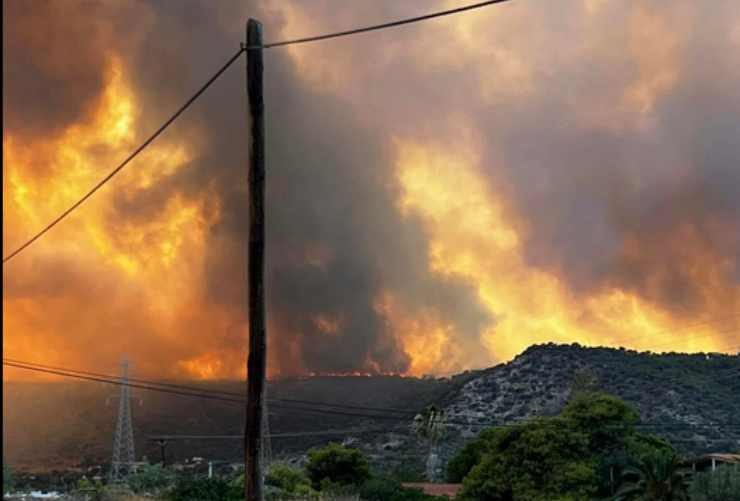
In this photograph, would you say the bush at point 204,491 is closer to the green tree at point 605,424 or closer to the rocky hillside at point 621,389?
the green tree at point 605,424

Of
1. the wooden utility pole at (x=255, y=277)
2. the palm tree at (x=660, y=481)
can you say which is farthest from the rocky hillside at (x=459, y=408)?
the wooden utility pole at (x=255, y=277)

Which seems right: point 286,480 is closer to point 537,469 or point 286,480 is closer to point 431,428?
point 537,469

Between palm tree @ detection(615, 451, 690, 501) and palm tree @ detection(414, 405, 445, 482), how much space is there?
50.1 meters

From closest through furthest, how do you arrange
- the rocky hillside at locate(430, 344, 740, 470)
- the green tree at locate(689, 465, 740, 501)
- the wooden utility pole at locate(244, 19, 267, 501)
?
the wooden utility pole at locate(244, 19, 267, 501), the green tree at locate(689, 465, 740, 501), the rocky hillside at locate(430, 344, 740, 470)

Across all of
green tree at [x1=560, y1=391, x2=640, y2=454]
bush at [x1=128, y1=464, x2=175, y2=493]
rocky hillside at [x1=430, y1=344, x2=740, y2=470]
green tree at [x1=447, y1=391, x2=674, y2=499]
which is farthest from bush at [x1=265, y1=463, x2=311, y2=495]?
rocky hillside at [x1=430, y1=344, x2=740, y2=470]

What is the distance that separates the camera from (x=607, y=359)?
169 metres

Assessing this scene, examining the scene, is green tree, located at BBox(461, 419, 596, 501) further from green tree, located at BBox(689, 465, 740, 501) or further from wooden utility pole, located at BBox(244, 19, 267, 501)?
wooden utility pole, located at BBox(244, 19, 267, 501)

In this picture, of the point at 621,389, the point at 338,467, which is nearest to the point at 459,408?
the point at 621,389

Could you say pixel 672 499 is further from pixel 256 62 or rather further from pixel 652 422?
pixel 652 422

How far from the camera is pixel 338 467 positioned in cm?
8662

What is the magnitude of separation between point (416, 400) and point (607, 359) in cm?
3839

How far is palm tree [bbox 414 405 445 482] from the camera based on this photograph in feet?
367

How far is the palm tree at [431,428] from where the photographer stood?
111963 mm

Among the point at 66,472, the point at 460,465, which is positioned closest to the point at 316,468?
the point at 460,465
